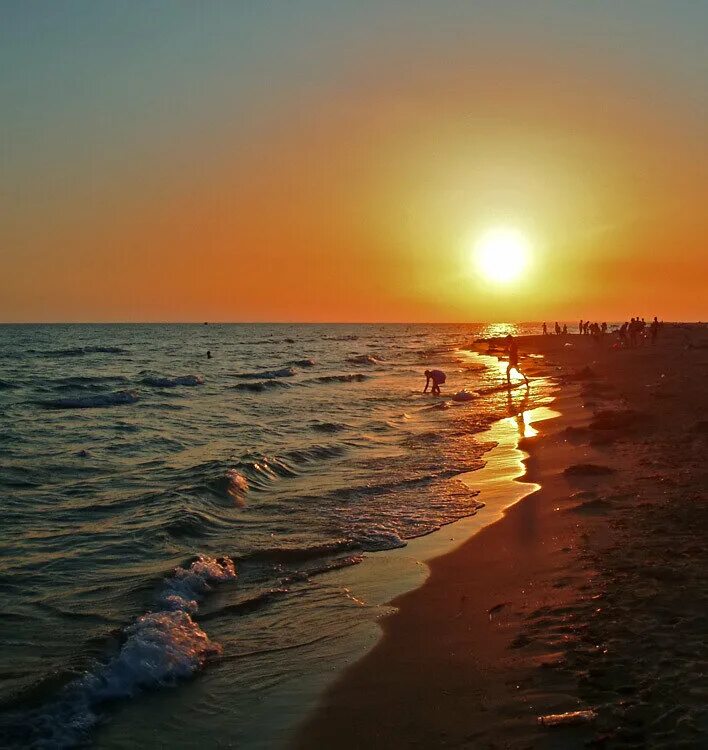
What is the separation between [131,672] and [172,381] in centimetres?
4023

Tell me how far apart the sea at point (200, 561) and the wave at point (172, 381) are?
18662 millimetres

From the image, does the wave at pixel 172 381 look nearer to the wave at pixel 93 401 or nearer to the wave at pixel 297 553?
the wave at pixel 93 401

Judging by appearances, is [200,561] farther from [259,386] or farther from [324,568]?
[259,386]

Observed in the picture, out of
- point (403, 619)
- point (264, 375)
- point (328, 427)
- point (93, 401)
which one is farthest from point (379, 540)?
point (264, 375)

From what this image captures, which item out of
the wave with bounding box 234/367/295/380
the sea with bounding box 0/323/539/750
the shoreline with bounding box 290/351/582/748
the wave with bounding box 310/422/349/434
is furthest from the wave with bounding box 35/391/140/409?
the shoreline with bounding box 290/351/582/748

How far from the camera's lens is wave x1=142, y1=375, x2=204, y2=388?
44306 mm

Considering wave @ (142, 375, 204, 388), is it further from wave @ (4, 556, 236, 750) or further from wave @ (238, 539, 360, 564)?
wave @ (4, 556, 236, 750)

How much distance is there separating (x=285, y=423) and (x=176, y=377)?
78.7ft

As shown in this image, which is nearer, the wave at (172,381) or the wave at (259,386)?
the wave at (259,386)

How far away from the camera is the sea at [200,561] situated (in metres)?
5.81

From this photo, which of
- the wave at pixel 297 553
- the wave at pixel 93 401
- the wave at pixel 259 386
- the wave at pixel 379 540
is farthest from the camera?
the wave at pixel 259 386

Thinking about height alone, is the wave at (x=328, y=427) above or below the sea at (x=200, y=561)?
above

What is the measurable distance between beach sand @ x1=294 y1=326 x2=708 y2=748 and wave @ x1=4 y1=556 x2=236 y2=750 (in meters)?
1.58

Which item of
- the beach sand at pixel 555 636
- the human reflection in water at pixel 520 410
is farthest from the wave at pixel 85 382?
the beach sand at pixel 555 636
